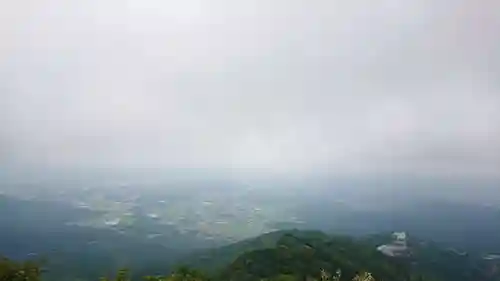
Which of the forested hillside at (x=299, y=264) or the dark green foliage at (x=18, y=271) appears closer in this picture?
the dark green foliage at (x=18, y=271)

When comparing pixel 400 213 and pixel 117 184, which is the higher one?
pixel 117 184

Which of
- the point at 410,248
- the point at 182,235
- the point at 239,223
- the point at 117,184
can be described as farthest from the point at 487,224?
the point at 117,184

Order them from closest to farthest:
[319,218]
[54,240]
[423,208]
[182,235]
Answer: [54,240], [182,235], [319,218], [423,208]

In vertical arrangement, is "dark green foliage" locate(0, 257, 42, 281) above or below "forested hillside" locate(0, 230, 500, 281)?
above

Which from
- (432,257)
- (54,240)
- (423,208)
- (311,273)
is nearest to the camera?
(311,273)

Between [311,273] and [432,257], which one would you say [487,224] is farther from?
[311,273]

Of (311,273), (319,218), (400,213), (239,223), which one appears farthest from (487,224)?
(311,273)

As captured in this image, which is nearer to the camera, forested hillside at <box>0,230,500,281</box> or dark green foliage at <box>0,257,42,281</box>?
dark green foliage at <box>0,257,42,281</box>

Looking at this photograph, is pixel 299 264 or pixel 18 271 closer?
pixel 18 271

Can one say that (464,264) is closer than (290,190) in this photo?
Yes

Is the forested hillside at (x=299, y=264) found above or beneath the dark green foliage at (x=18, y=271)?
beneath

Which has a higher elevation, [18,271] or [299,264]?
[18,271]
